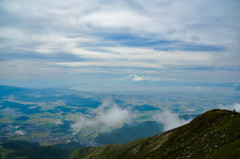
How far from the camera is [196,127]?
183ft

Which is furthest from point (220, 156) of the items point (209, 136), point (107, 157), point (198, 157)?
point (107, 157)

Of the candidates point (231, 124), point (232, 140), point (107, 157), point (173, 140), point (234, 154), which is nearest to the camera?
point (234, 154)

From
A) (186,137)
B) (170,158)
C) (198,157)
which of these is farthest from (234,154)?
(186,137)

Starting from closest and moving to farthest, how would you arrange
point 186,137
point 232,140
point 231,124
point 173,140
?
point 232,140 → point 231,124 → point 186,137 → point 173,140

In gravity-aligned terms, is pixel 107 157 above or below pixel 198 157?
below

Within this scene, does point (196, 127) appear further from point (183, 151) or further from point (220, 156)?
point (220, 156)

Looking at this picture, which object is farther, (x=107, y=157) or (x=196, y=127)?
Answer: (x=107, y=157)

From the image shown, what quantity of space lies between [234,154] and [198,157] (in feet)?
30.2

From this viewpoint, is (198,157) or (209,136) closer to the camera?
(198,157)

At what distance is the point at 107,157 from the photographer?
14688 cm

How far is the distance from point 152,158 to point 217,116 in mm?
30539

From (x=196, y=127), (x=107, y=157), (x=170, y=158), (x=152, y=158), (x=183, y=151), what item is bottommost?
(x=107, y=157)

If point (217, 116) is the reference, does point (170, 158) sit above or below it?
below

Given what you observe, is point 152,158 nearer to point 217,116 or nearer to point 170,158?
point 170,158
